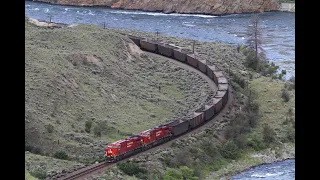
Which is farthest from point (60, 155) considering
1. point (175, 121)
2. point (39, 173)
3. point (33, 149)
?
point (175, 121)

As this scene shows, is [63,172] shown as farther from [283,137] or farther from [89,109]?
[283,137]

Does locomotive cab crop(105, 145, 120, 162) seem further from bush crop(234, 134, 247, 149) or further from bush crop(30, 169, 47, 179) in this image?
bush crop(234, 134, 247, 149)

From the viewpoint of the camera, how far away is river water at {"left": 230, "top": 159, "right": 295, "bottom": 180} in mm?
26156

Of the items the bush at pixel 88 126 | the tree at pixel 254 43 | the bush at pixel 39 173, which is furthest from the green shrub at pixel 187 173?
the tree at pixel 254 43

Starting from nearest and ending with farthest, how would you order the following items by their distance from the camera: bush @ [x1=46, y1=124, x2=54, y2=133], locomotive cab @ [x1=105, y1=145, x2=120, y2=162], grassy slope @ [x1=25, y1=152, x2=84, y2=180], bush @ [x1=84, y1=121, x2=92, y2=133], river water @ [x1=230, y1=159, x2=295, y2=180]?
grassy slope @ [x1=25, y1=152, x2=84, y2=180] → locomotive cab @ [x1=105, y1=145, x2=120, y2=162] → bush @ [x1=46, y1=124, x2=54, y2=133] → river water @ [x1=230, y1=159, x2=295, y2=180] → bush @ [x1=84, y1=121, x2=92, y2=133]

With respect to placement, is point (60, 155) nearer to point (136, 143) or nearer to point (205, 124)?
point (136, 143)

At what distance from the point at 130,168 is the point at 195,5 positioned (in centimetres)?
5649

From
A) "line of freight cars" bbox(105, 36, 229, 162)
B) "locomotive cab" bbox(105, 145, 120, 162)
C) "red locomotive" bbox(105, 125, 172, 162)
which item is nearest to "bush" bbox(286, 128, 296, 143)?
"line of freight cars" bbox(105, 36, 229, 162)

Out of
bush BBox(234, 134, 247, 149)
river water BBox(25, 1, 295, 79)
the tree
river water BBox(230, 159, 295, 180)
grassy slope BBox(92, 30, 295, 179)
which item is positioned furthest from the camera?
river water BBox(25, 1, 295, 79)

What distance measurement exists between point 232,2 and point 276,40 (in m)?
22.7

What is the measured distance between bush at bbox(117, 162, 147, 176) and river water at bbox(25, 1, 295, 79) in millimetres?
22047

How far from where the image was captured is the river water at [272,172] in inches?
1030

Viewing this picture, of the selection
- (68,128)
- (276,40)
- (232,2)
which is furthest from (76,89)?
(232,2)

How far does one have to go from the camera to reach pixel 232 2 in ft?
252
